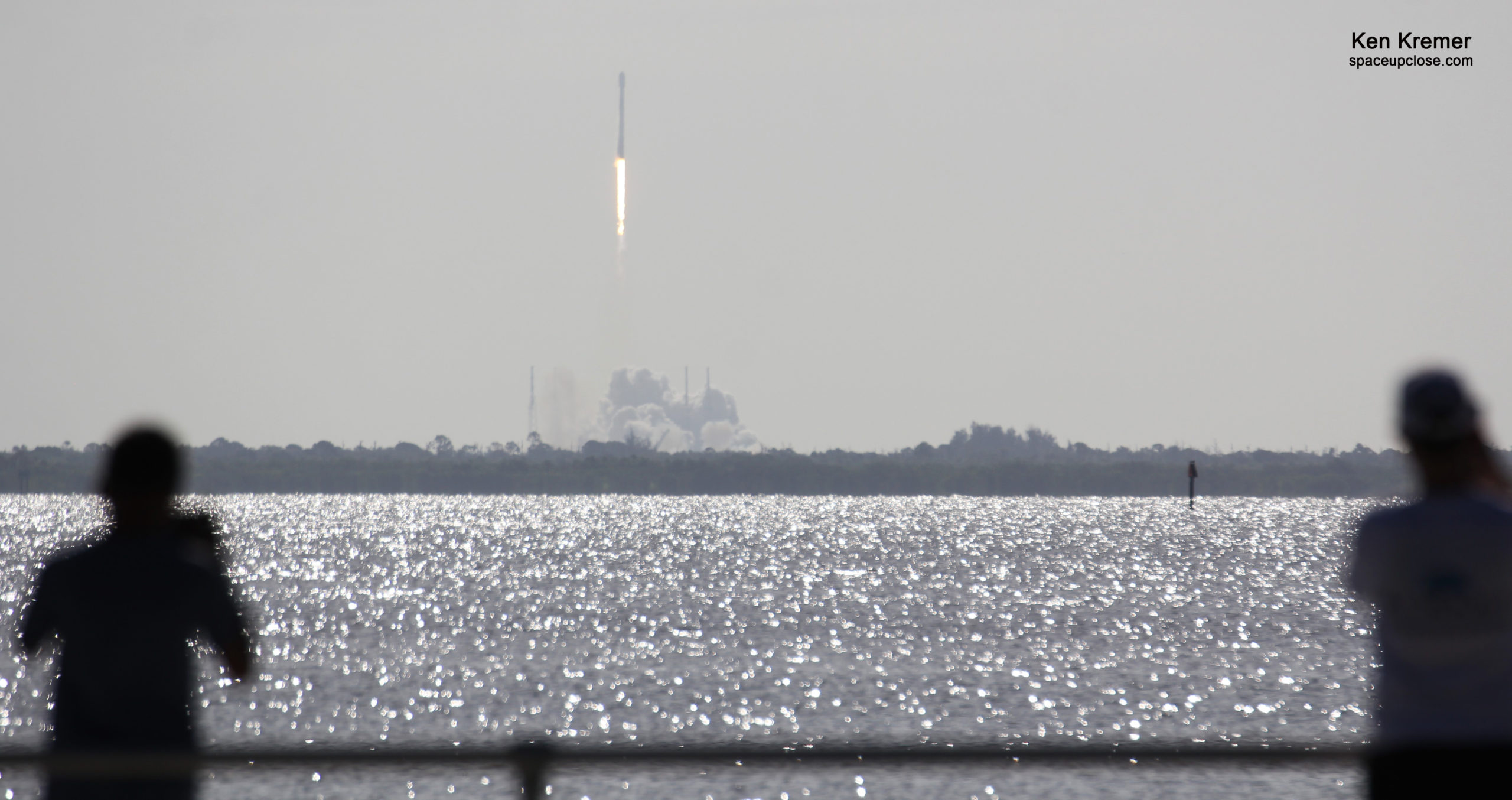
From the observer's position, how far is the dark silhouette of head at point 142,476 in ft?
14.1

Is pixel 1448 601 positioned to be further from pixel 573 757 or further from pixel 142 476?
pixel 142 476

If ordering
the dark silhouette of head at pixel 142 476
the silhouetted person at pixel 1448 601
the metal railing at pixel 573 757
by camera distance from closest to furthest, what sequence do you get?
the metal railing at pixel 573 757
the silhouetted person at pixel 1448 601
the dark silhouette of head at pixel 142 476

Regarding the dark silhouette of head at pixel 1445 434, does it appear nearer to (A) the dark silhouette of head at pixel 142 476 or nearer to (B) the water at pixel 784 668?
(B) the water at pixel 784 668

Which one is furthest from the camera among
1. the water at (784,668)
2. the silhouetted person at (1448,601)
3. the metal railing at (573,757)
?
the water at (784,668)

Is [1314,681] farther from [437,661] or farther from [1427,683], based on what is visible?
[1427,683]

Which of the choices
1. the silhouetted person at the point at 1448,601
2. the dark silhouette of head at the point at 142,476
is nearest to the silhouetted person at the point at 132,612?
the dark silhouette of head at the point at 142,476

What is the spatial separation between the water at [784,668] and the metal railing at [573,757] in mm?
489

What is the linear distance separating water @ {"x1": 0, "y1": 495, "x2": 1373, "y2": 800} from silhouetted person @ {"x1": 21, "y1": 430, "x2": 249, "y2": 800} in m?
0.23

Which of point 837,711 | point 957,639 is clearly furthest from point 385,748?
point 957,639

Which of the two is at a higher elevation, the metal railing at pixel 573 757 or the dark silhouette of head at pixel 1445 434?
the dark silhouette of head at pixel 1445 434

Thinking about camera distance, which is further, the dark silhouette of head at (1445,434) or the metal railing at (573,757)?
the dark silhouette of head at (1445,434)

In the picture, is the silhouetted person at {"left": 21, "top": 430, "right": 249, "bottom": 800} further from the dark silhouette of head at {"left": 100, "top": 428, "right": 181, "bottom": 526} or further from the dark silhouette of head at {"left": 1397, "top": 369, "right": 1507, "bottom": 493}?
the dark silhouette of head at {"left": 1397, "top": 369, "right": 1507, "bottom": 493}

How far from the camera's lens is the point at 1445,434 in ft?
12.8

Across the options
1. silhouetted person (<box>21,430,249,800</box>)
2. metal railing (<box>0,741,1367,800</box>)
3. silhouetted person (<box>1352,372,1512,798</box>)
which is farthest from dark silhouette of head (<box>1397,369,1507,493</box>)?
silhouetted person (<box>21,430,249,800</box>)
